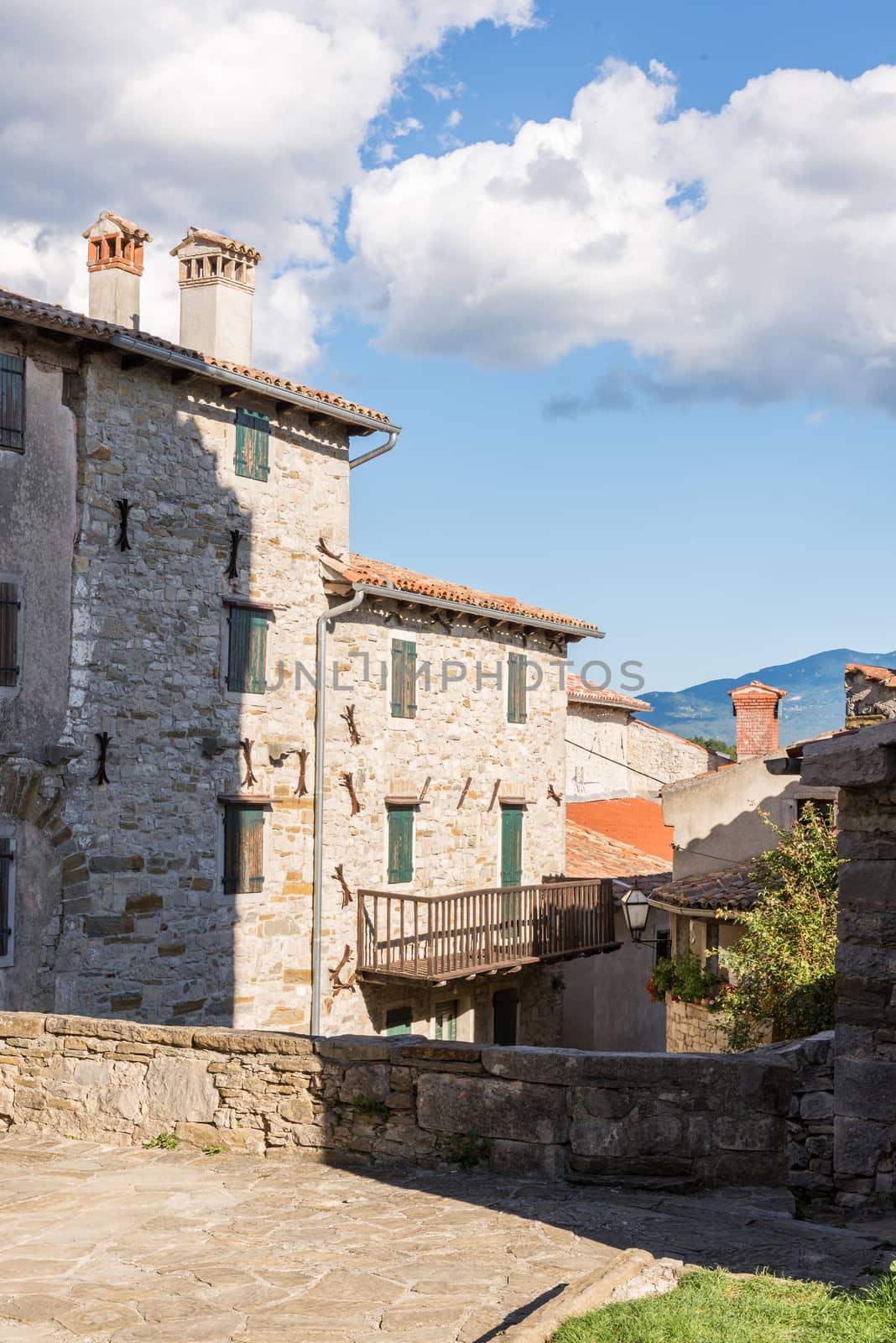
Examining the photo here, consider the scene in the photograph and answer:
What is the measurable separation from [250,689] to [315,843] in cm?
242

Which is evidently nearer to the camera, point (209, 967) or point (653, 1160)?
point (653, 1160)

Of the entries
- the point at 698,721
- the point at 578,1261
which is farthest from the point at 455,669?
the point at 698,721

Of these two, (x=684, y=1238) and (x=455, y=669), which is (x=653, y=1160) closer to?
(x=684, y=1238)

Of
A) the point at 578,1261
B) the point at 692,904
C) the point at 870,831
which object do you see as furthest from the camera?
the point at 692,904

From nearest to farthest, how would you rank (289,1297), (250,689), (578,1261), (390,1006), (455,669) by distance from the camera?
(289,1297) → (578,1261) → (250,689) → (390,1006) → (455,669)

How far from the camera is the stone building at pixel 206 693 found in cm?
1461

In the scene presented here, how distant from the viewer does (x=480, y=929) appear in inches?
778

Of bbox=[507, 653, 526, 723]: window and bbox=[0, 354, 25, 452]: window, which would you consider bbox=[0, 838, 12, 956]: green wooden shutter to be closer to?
bbox=[0, 354, 25, 452]: window

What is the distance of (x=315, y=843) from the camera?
1816 centimetres

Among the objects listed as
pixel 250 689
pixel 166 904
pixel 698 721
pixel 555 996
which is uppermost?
pixel 698 721

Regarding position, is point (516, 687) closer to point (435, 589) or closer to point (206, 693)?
point (435, 589)

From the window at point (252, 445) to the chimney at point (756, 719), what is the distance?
386 inches

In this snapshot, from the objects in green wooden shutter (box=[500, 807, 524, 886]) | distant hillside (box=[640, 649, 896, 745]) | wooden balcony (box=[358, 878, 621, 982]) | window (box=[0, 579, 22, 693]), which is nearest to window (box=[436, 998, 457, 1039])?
wooden balcony (box=[358, 878, 621, 982])

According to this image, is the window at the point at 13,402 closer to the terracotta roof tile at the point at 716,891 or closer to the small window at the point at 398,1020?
the terracotta roof tile at the point at 716,891
